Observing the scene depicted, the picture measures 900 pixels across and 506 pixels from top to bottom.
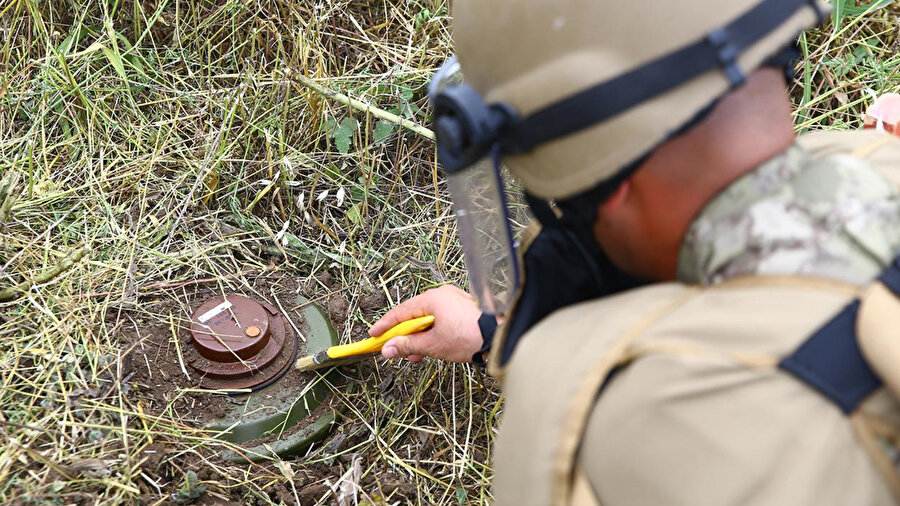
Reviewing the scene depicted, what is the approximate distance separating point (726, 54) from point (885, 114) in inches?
39.4

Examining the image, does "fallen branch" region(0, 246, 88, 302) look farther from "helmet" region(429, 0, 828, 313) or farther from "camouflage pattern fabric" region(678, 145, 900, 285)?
"camouflage pattern fabric" region(678, 145, 900, 285)

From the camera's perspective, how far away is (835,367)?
0.73 metres

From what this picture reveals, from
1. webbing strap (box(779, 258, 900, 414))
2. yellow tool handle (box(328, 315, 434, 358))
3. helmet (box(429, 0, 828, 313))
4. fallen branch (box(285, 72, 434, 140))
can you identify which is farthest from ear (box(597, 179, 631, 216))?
fallen branch (box(285, 72, 434, 140))

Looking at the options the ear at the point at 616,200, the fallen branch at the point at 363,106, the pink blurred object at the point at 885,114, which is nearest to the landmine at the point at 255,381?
the fallen branch at the point at 363,106

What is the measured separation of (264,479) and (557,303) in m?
0.75

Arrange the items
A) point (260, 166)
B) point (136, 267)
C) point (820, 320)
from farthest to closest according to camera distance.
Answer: point (260, 166), point (136, 267), point (820, 320)

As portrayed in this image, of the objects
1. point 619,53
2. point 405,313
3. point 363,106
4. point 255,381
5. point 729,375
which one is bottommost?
point 255,381

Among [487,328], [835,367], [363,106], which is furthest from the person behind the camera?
[363,106]

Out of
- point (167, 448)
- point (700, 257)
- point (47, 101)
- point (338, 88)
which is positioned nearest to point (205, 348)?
point (167, 448)

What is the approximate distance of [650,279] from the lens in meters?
0.99

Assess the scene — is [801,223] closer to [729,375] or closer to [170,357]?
[729,375]

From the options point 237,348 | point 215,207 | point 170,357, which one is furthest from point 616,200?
point 215,207

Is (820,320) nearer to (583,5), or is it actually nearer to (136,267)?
(583,5)

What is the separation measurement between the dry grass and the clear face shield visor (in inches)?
21.7
